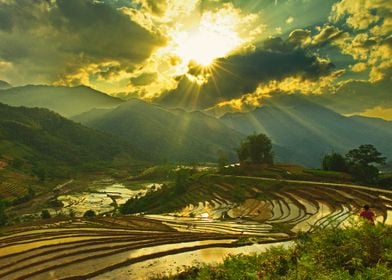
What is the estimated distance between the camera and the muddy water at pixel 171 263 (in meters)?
23.9

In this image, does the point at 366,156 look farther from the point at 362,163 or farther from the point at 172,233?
the point at 172,233

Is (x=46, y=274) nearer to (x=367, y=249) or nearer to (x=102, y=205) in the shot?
(x=367, y=249)

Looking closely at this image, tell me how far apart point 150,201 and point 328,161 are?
5088cm

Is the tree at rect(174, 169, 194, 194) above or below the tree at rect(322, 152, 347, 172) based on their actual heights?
below

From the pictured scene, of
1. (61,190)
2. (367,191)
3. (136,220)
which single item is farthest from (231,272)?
(61,190)

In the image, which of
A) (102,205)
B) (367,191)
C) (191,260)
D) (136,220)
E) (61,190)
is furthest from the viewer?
(61,190)

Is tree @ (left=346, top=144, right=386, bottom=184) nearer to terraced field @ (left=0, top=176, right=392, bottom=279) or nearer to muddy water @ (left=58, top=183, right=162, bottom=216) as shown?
terraced field @ (left=0, top=176, right=392, bottom=279)

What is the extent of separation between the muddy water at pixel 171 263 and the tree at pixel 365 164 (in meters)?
56.3

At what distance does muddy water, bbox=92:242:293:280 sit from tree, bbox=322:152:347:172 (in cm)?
6746

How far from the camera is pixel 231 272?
15102mm

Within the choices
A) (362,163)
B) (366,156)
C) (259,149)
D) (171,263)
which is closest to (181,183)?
(259,149)

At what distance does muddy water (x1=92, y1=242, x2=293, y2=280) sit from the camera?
2386cm

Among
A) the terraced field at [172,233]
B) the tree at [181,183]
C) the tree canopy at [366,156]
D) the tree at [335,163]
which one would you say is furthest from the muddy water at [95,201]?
the tree canopy at [366,156]

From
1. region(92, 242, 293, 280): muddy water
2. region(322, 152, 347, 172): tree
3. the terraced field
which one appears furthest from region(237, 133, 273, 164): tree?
region(92, 242, 293, 280): muddy water
